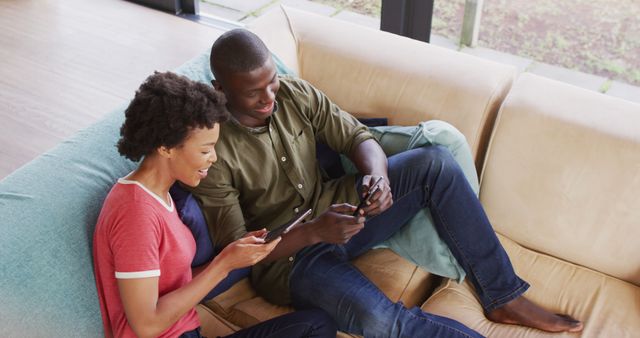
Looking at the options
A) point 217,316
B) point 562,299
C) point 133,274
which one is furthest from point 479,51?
point 133,274

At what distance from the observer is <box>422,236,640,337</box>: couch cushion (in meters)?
1.79

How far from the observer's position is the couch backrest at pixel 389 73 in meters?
2.04

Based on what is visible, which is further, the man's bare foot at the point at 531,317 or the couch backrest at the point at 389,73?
the couch backrest at the point at 389,73

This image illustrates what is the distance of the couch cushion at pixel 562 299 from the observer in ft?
5.89

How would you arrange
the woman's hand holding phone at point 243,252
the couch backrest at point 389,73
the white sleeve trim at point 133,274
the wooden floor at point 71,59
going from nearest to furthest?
the white sleeve trim at point 133,274
the woman's hand holding phone at point 243,252
the couch backrest at point 389,73
the wooden floor at point 71,59

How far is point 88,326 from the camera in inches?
58.7

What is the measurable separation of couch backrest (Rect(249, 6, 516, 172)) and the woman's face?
813 millimetres

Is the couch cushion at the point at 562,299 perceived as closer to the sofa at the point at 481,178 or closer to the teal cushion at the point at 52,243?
the sofa at the point at 481,178

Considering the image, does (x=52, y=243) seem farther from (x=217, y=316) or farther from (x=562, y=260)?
(x=562, y=260)

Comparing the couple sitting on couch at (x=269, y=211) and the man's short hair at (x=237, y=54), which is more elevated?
the man's short hair at (x=237, y=54)

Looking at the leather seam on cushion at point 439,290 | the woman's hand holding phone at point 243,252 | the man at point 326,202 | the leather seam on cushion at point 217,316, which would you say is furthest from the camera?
the leather seam on cushion at point 439,290

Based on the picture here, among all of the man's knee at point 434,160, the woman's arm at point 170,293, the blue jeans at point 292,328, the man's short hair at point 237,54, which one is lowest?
the blue jeans at point 292,328

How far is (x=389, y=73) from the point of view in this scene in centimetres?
212

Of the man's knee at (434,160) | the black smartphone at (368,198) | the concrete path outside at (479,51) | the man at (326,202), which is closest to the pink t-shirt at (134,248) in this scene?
the man at (326,202)
